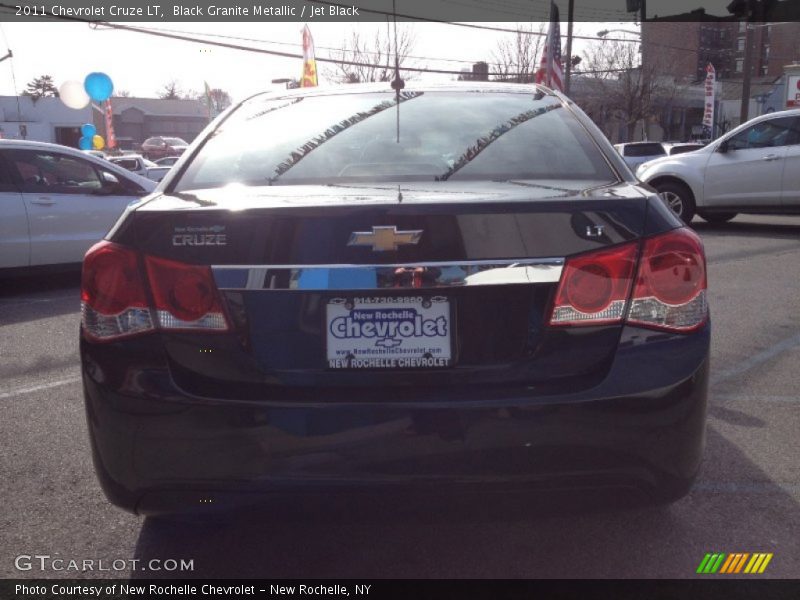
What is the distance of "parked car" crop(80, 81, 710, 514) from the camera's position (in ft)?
7.53

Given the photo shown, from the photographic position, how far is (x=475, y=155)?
3.04 meters

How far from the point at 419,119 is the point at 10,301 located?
5888 millimetres

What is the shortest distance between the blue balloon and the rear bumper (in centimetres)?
2416

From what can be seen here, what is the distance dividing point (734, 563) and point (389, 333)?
1.44 meters

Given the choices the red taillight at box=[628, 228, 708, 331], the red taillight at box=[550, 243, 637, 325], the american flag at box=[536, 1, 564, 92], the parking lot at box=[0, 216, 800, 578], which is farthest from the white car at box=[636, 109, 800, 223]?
the red taillight at box=[550, 243, 637, 325]

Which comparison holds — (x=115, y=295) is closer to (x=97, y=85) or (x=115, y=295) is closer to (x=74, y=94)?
(x=97, y=85)

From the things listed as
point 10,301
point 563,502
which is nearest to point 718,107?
point 10,301

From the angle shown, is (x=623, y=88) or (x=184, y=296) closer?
(x=184, y=296)

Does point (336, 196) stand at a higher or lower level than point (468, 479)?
higher

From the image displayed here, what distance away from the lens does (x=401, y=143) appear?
10.5ft

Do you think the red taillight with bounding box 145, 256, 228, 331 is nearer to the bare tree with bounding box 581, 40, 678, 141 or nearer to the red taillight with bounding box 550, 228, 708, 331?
the red taillight with bounding box 550, 228, 708, 331

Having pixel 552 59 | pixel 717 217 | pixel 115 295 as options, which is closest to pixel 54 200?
pixel 115 295

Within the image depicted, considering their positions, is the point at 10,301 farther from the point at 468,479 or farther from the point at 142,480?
the point at 468,479

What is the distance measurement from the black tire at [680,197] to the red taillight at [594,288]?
11560 mm
